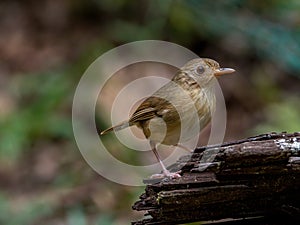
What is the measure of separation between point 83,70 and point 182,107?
452 cm

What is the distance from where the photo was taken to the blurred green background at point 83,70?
5.62 metres

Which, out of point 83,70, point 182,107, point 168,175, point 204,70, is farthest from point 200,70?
point 83,70

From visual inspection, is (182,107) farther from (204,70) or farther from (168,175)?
(168,175)

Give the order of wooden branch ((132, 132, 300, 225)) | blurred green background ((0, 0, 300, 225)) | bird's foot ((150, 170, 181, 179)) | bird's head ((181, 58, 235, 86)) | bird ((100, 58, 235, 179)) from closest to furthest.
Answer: wooden branch ((132, 132, 300, 225)), bird's foot ((150, 170, 181, 179)), bird ((100, 58, 235, 179)), bird's head ((181, 58, 235, 86)), blurred green background ((0, 0, 300, 225))

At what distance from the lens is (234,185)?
7.90 ft

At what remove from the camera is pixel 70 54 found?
8.57 meters

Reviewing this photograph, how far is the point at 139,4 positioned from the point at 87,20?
2.74ft

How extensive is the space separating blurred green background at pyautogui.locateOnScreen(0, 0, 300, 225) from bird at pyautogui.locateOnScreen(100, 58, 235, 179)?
5.67ft

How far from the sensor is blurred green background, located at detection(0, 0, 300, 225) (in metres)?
5.62

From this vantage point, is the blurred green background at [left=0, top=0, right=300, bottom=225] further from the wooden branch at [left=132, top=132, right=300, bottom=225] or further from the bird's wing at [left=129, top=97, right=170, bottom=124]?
the wooden branch at [left=132, top=132, right=300, bottom=225]

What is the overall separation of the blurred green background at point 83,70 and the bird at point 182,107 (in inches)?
68.0

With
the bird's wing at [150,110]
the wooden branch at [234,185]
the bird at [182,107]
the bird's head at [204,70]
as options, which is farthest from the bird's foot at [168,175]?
the bird's head at [204,70]

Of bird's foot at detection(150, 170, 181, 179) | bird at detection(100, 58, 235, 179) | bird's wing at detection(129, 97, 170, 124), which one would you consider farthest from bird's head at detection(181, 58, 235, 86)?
bird's foot at detection(150, 170, 181, 179)

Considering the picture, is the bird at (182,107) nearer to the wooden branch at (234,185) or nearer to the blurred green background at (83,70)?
the wooden branch at (234,185)
